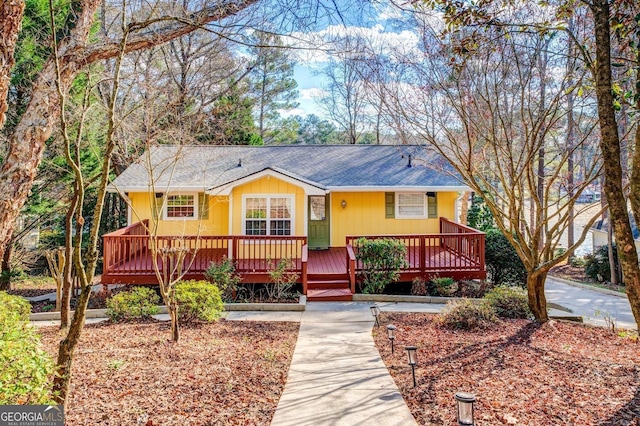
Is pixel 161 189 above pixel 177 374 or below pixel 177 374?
above

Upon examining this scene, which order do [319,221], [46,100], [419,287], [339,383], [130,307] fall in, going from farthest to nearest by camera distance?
1. [319,221]
2. [419,287]
3. [130,307]
4. [46,100]
5. [339,383]

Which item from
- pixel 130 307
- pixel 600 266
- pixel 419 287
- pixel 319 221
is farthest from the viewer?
pixel 600 266

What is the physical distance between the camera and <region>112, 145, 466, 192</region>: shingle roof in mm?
12672

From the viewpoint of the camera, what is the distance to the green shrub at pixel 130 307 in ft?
25.3

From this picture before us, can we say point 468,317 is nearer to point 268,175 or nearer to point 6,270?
point 268,175

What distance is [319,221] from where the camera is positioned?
1352 cm

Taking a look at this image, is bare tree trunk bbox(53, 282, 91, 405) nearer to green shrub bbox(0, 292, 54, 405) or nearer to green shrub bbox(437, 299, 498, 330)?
green shrub bbox(0, 292, 54, 405)

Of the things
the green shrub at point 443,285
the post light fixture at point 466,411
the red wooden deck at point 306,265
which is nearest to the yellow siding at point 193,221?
the red wooden deck at point 306,265

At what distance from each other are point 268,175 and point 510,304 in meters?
7.27

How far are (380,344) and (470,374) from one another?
5.53 ft

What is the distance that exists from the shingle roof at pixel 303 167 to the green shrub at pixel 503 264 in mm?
2426

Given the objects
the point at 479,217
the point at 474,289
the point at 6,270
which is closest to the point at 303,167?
the point at 474,289

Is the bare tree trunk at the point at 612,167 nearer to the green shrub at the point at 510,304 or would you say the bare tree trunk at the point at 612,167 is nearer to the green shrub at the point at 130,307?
the green shrub at the point at 510,304

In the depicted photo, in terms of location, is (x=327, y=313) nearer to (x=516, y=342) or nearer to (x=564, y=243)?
(x=516, y=342)
